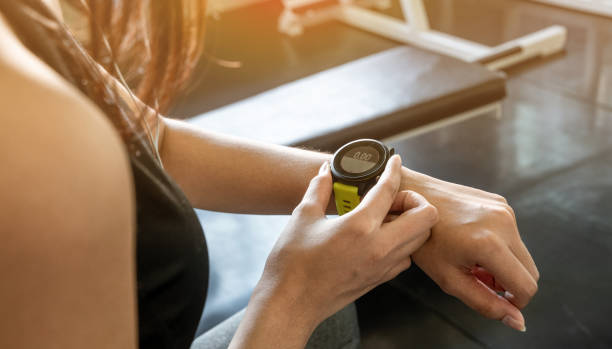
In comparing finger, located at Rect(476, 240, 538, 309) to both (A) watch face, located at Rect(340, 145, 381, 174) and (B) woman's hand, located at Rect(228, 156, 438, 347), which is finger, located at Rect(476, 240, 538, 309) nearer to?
(B) woman's hand, located at Rect(228, 156, 438, 347)

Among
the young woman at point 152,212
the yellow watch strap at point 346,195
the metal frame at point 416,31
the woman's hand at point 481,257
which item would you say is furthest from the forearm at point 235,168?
the metal frame at point 416,31

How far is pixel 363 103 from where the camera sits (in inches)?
71.7

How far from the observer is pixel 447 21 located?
3.74 meters

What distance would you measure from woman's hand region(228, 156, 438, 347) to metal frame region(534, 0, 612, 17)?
321cm

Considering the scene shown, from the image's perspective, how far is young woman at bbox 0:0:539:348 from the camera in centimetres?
39

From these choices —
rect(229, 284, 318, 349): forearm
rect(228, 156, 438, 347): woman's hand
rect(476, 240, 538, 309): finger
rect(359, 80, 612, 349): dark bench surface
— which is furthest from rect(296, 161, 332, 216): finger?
rect(359, 80, 612, 349): dark bench surface

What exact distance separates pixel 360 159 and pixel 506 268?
0.86 feet

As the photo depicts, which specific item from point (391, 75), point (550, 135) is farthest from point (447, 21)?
point (391, 75)

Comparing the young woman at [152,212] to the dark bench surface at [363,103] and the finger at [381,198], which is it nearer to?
the finger at [381,198]

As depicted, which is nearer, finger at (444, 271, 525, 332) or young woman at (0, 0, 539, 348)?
young woman at (0, 0, 539, 348)

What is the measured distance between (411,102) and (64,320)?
1492 mm

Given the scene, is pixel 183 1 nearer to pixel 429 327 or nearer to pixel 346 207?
pixel 346 207

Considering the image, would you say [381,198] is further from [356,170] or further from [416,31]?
[416,31]

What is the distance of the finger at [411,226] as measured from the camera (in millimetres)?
727
